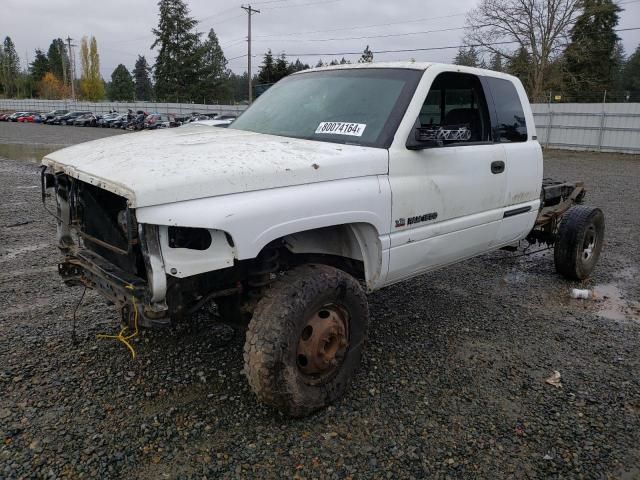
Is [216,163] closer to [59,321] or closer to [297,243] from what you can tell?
[297,243]

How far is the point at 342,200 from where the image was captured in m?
2.99

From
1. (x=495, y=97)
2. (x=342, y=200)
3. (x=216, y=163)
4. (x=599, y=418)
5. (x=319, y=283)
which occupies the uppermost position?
(x=495, y=97)

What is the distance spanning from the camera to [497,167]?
13.8ft

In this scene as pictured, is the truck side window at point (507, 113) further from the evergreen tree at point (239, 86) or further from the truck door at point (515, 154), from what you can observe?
the evergreen tree at point (239, 86)

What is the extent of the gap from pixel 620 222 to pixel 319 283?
24.9 ft

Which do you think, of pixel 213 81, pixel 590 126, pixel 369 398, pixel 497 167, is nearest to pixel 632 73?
pixel 590 126


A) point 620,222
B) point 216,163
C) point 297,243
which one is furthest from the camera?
point 620,222

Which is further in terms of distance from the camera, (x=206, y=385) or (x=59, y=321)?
(x=59, y=321)

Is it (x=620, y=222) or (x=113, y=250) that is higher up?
(x=113, y=250)

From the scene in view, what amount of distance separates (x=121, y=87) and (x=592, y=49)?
80.5 m

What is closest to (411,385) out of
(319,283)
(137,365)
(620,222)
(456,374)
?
(456,374)

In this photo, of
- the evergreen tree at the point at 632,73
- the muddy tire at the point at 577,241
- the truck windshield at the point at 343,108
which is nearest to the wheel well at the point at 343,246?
the truck windshield at the point at 343,108

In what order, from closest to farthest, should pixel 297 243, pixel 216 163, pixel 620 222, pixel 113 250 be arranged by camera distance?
pixel 216 163 → pixel 113 250 → pixel 297 243 → pixel 620 222

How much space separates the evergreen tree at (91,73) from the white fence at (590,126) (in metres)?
84.9
